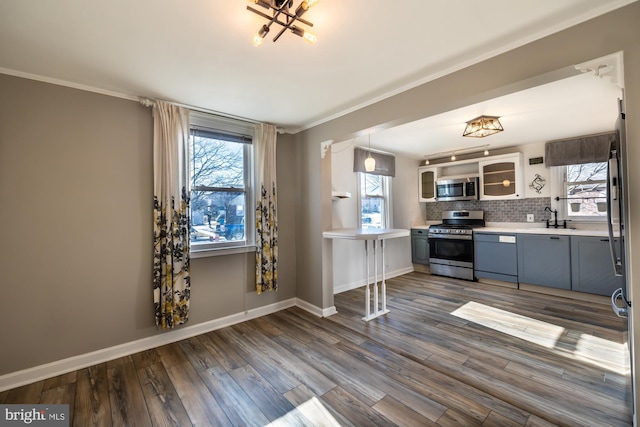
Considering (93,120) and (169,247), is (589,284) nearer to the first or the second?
(169,247)

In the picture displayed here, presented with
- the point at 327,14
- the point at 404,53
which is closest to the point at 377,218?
the point at 404,53

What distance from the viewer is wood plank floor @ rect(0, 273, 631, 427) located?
1.75 metres

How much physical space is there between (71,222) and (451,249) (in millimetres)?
5394

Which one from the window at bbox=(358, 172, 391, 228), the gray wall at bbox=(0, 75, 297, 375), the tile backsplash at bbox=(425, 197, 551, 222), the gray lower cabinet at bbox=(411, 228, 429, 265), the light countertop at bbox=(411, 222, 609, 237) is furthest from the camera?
the gray lower cabinet at bbox=(411, 228, 429, 265)

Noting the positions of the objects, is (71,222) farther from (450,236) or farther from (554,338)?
(450,236)

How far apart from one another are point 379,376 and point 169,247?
2.26 meters

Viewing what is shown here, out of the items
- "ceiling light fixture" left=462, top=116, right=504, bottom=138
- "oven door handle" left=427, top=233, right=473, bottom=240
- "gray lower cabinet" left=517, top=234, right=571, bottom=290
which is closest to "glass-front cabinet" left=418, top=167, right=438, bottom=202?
"oven door handle" left=427, top=233, right=473, bottom=240

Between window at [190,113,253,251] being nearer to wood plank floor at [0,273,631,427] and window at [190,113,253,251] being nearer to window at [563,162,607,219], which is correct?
wood plank floor at [0,273,631,427]

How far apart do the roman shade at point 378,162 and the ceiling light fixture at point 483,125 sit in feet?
5.33

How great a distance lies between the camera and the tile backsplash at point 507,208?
4652 millimetres

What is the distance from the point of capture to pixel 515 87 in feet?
6.29

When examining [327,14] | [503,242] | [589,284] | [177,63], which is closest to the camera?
[327,14]

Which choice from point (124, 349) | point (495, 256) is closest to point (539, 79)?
point (495, 256)

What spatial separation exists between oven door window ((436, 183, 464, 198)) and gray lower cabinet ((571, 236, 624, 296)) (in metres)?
1.84
